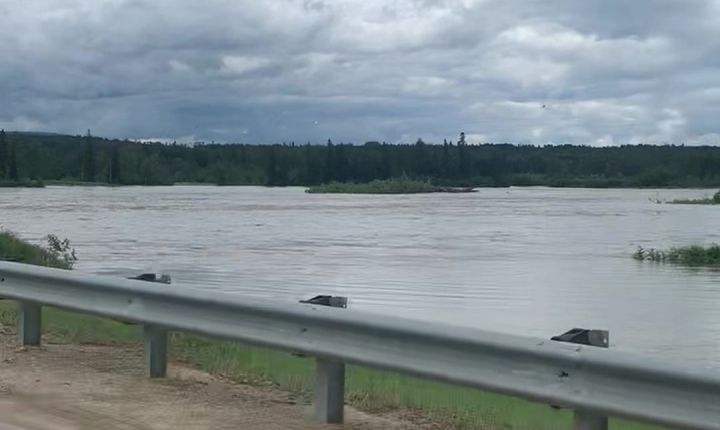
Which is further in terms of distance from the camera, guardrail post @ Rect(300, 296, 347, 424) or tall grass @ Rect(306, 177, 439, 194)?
tall grass @ Rect(306, 177, 439, 194)

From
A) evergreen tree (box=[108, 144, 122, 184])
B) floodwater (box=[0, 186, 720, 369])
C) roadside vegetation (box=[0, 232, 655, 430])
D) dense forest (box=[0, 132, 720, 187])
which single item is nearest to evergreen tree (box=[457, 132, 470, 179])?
dense forest (box=[0, 132, 720, 187])

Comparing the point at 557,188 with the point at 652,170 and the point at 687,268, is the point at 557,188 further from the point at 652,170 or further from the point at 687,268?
the point at 687,268

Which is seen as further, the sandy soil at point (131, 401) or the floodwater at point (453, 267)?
the floodwater at point (453, 267)

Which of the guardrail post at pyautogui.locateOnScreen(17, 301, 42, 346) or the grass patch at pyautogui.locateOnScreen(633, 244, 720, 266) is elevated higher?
the guardrail post at pyautogui.locateOnScreen(17, 301, 42, 346)

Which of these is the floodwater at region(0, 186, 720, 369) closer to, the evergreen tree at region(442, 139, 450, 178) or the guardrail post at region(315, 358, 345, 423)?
the guardrail post at region(315, 358, 345, 423)

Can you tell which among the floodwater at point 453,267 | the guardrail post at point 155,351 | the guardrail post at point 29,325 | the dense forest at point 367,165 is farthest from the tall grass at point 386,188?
the guardrail post at point 155,351

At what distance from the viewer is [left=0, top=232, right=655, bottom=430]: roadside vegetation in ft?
24.6

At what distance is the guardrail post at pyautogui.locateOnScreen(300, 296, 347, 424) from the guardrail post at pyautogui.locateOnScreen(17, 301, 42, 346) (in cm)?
358

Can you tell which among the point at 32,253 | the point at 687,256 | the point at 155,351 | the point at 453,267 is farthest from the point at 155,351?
the point at 687,256

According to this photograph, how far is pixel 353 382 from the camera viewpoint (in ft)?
29.5

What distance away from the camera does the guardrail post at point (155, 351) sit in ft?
26.3

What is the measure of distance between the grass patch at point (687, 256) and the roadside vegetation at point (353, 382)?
2510cm

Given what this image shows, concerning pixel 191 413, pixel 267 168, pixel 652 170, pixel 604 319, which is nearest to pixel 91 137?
pixel 267 168

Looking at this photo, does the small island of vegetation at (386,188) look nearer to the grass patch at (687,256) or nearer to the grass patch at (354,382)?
the grass patch at (687,256)
